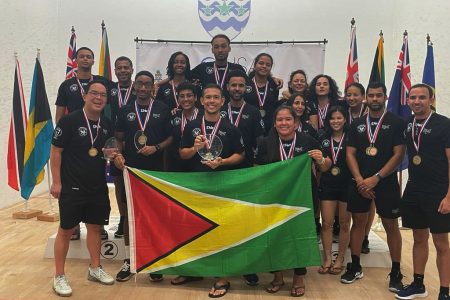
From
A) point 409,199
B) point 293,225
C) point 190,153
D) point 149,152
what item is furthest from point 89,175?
point 409,199

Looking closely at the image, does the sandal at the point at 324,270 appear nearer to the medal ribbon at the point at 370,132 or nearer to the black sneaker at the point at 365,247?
the black sneaker at the point at 365,247

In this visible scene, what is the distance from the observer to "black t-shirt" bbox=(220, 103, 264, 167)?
3805mm

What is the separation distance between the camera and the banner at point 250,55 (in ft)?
24.8

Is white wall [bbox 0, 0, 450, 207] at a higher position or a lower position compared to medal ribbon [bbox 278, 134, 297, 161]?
higher

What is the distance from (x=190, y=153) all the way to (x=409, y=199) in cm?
179

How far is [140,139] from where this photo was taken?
3.66 m

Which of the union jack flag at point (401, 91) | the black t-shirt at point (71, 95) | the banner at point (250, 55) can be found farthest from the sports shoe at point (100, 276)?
the banner at point (250, 55)

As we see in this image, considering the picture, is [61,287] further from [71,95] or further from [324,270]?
[324,270]

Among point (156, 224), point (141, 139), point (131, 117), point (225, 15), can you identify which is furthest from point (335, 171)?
point (225, 15)

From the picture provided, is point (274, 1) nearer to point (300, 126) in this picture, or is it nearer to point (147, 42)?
point (147, 42)

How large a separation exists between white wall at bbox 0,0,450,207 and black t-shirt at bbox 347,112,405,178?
4.18 metres

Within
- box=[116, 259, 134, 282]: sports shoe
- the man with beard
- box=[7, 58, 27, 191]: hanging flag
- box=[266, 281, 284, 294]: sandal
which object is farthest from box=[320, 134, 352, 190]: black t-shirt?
box=[7, 58, 27, 191]: hanging flag

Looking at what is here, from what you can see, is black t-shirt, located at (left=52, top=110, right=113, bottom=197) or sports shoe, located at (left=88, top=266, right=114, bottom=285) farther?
sports shoe, located at (left=88, top=266, right=114, bottom=285)

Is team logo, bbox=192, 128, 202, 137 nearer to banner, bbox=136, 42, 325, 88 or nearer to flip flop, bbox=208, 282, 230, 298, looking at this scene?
flip flop, bbox=208, 282, 230, 298
